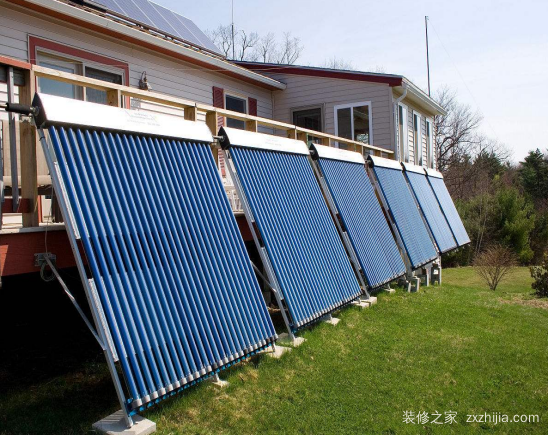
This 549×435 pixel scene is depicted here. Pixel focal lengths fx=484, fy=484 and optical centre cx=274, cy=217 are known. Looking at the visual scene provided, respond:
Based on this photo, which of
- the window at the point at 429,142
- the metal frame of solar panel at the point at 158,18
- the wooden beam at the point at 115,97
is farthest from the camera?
the window at the point at 429,142

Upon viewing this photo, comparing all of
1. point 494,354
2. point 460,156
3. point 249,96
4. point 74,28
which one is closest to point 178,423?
point 494,354

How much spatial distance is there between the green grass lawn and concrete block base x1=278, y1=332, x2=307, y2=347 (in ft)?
0.26

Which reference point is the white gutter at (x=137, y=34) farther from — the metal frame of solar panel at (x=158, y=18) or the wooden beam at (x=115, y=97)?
the wooden beam at (x=115, y=97)

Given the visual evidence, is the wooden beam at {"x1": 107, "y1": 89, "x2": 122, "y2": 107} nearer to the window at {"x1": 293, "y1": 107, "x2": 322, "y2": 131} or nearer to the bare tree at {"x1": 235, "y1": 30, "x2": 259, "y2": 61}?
the window at {"x1": 293, "y1": 107, "x2": 322, "y2": 131}

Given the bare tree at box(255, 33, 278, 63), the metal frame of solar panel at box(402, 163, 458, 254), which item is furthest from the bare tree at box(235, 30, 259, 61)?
the metal frame of solar panel at box(402, 163, 458, 254)

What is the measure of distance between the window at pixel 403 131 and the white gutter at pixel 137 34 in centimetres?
416

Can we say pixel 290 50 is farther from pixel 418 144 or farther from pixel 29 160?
pixel 29 160

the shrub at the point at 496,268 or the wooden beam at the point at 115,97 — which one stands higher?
the wooden beam at the point at 115,97

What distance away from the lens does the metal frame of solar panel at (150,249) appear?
310 centimetres

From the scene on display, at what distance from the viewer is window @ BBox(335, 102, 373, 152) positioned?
1309 cm

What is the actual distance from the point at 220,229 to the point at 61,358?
204 centimetres

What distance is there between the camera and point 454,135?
36.0 metres

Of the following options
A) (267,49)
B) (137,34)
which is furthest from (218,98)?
(267,49)

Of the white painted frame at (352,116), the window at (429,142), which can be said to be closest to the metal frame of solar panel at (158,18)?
the white painted frame at (352,116)
